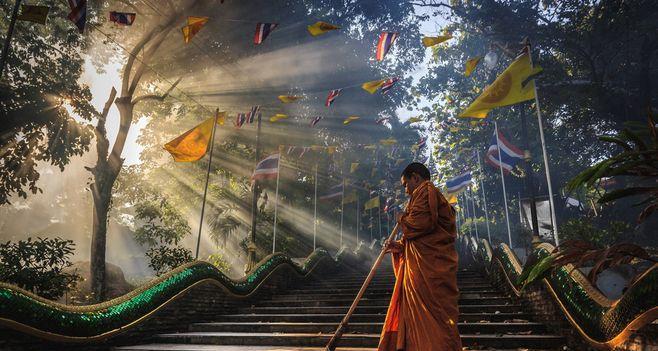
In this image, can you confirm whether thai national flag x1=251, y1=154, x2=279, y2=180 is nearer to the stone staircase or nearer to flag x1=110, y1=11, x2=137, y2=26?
the stone staircase

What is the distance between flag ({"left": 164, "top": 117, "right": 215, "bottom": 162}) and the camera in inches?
336

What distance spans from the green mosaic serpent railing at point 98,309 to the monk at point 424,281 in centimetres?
368

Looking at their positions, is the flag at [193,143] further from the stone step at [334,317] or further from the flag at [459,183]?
the flag at [459,183]

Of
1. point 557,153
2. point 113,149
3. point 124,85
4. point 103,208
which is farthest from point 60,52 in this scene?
point 557,153

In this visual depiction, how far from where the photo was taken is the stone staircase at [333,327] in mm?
5023

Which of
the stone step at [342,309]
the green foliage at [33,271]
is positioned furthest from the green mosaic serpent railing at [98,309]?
the green foliage at [33,271]

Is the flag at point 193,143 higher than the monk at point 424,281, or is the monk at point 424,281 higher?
the flag at point 193,143

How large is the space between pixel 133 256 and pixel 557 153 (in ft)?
159

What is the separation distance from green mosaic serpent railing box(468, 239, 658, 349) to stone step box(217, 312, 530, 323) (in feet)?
3.67

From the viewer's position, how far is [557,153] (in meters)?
28.1

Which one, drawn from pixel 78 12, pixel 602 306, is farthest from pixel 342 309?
pixel 78 12

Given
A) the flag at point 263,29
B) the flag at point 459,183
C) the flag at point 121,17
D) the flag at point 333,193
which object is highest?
the flag at point 121,17

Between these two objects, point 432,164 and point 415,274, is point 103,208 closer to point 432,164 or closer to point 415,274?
point 415,274

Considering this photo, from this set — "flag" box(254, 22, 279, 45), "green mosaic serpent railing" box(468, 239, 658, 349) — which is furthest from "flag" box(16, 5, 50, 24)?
"green mosaic serpent railing" box(468, 239, 658, 349)
